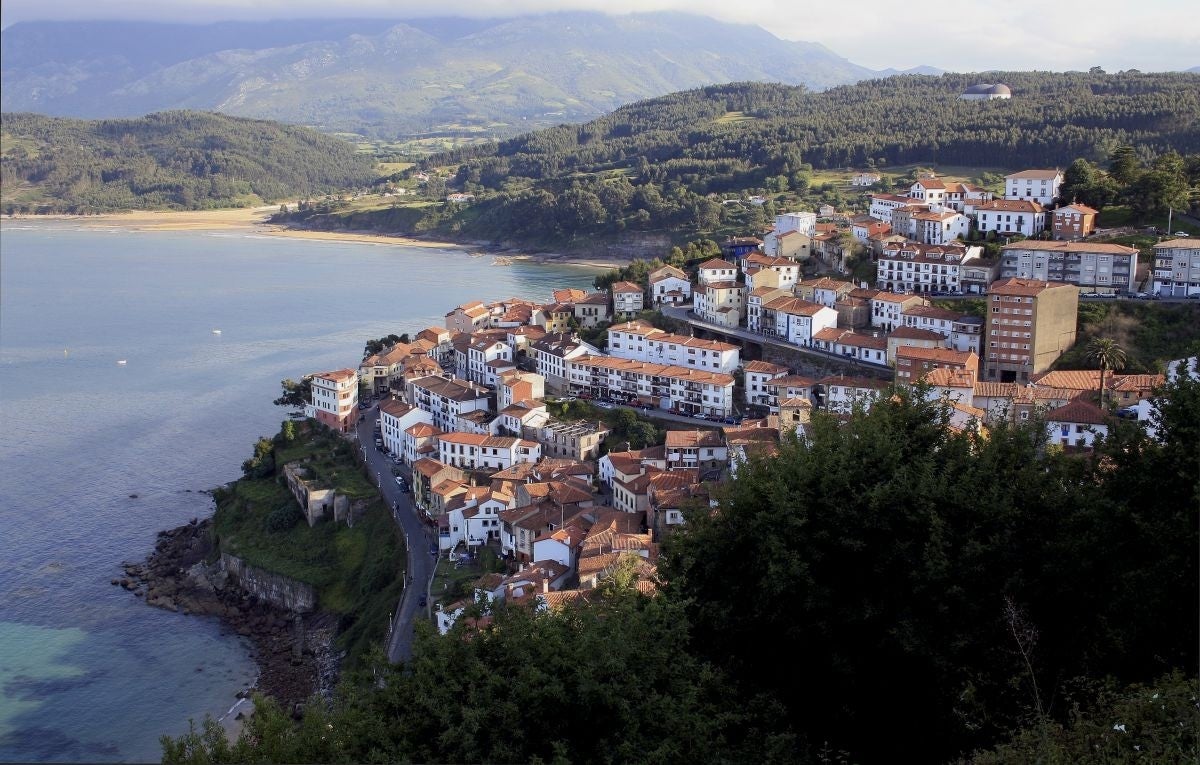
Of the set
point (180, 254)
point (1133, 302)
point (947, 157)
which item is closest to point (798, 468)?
point (1133, 302)

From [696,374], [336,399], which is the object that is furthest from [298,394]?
[696,374]

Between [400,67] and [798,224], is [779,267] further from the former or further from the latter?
[400,67]

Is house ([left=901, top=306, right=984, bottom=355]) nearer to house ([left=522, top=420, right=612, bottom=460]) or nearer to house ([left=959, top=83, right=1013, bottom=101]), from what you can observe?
house ([left=522, top=420, right=612, bottom=460])

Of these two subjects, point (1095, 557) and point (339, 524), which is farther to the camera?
point (339, 524)

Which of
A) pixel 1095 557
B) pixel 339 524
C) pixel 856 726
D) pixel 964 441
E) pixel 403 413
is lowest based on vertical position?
pixel 339 524

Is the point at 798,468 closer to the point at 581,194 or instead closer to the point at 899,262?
the point at 899,262
